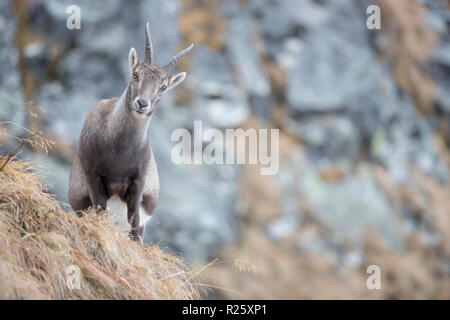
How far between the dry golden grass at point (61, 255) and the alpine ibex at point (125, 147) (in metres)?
0.64

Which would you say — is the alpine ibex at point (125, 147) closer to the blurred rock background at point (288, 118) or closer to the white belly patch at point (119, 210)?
the white belly patch at point (119, 210)

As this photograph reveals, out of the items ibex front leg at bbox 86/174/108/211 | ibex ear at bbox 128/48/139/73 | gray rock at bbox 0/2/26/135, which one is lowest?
ibex front leg at bbox 86/174/108/211

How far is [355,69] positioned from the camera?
2231cm

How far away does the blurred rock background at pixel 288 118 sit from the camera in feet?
53.2

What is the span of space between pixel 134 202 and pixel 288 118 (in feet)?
50.8

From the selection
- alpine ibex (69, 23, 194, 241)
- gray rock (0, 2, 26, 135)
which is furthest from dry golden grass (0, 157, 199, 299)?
gray rock (0, 2, 26, 135)

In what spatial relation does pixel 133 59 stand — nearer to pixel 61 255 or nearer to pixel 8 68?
pixel 61 255

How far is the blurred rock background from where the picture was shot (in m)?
16.2

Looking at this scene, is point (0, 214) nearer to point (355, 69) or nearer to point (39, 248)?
point (39, 248)

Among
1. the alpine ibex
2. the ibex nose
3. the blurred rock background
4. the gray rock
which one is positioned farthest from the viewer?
the blurred rock background

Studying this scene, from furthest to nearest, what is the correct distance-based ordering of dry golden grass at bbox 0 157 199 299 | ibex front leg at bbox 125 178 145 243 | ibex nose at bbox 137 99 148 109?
ibex front leg at bbox 125 178 145 243 → ibex nose at bbox 137 99 148 109 → dry golden grass at bbox 0 157 199 299

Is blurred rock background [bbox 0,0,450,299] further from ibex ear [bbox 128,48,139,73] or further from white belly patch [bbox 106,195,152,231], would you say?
ibex ear [bbox 128,48,139,73]

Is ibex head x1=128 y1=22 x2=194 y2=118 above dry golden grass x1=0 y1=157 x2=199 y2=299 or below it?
above

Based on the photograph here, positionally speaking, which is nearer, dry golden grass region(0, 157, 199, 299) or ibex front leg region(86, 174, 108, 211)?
dry golden grass region(0, 157, 199, 299)
